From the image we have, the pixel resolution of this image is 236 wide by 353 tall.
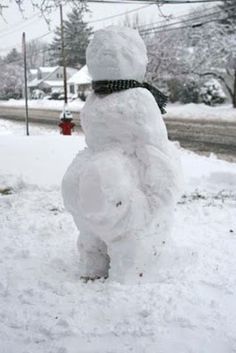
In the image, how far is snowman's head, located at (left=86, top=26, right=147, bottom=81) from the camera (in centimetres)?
384

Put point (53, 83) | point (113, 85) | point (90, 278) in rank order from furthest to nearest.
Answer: point (53, 83) → point (90, 278) → point (113, 85)

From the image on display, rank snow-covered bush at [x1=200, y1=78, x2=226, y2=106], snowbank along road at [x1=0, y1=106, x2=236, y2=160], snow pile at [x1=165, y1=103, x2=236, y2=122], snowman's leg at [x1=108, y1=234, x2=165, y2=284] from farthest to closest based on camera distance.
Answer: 1. snow-covered bush at [x1=200, y1=78, x2=226, y2=106]
2. snow pile at [x1=165, y1=103, x2=236, y2=122]
3. snowbank along road at [x1=0, y1=106, x2=236, y2=160]
4. snowman's leg at [x1=108, y1=234, x2=165, y2=284]

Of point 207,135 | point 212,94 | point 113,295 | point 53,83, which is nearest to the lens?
point 113,295

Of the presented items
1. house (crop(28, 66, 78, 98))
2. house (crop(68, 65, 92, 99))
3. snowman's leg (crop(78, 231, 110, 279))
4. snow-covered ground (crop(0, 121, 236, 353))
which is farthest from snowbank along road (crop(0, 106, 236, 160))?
house (crop(28, 66, 78, 98))

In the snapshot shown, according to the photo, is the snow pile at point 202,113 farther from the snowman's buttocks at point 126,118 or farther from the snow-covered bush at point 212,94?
the snowman's buttocks at point 126,118

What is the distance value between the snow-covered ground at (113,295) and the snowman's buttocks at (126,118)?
43.1 inches

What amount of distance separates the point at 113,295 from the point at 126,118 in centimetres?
139

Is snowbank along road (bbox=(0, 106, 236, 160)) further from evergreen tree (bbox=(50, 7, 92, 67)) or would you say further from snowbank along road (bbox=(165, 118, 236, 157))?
evergreen tree (bbox=(50, 7, 92, 67))

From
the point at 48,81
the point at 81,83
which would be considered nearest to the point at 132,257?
the point at 81,83

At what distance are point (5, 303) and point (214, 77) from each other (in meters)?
31.4

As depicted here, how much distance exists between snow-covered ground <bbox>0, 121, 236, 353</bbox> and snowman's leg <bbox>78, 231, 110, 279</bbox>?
143 mm

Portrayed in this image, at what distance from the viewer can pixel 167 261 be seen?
4.34 meters

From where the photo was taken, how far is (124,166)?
12.6 feet

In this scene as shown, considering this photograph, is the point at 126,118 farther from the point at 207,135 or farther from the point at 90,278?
the point at 207,135
